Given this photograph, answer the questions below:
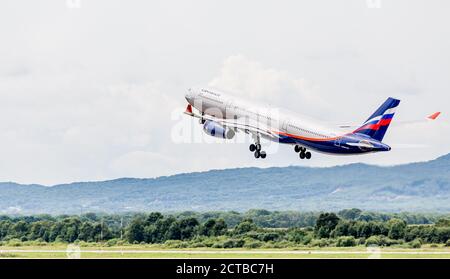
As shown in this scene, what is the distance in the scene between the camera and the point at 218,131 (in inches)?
4688

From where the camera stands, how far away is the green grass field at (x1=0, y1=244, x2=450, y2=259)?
10194 cm

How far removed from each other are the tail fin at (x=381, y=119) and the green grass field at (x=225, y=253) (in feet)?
35.2

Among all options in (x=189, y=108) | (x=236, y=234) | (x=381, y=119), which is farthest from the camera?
(x=236, y=234)

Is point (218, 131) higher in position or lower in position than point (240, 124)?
lower

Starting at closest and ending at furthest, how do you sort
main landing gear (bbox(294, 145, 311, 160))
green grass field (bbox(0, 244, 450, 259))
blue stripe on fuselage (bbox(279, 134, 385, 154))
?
green grass field (bbox(0, 244, 450, 259)), blue stripe on fuselage (bbox(279, 134, 385, 154)), main landing gear (bbox(294, 145, 311, 160))

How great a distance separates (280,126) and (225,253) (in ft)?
56.5

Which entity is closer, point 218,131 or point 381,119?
point 381,119

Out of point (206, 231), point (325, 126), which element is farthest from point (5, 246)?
point (325, 126)

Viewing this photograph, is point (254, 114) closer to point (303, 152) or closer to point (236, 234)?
point (303, 152)

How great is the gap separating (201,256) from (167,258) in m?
3.75

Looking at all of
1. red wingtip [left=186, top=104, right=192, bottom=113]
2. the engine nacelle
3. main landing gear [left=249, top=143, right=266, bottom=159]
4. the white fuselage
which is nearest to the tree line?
main landing gear [left=249, top=143, right=266, bottom=159]

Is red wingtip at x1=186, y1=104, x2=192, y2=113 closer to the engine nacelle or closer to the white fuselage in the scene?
the engine nacelle

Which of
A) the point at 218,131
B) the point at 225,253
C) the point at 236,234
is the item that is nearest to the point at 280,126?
the point at 218,131
